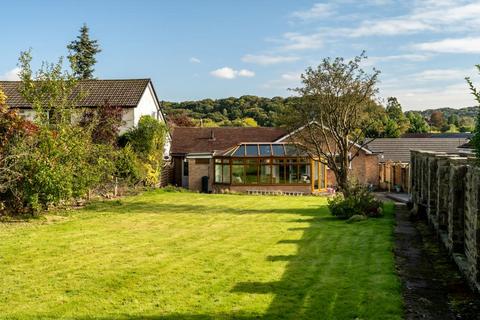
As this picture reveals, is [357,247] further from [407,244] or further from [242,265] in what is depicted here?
[242,265]

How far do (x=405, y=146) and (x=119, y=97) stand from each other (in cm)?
2472

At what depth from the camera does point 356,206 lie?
62.2 ft

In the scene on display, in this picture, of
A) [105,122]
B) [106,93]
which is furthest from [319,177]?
[106,93]

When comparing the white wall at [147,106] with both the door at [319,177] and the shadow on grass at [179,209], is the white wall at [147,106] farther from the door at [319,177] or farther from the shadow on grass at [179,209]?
the door at [319,177]

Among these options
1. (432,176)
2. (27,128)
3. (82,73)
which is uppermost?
(82,73)

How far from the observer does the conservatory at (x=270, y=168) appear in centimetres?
3291

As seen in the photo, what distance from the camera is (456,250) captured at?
10.9 meters

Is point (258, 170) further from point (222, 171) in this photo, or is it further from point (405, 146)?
point (405, 146)

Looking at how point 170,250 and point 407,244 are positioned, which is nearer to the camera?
point 170,250

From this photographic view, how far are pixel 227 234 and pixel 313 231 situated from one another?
269cm

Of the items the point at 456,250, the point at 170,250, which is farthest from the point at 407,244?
the point at 170,250

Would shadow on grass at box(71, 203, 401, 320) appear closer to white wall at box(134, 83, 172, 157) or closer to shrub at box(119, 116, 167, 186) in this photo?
shrub at box(119, 116, 167, 186)

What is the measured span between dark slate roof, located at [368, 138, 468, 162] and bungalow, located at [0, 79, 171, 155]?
63.9ft

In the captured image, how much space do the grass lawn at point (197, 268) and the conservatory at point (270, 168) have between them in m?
14.2
